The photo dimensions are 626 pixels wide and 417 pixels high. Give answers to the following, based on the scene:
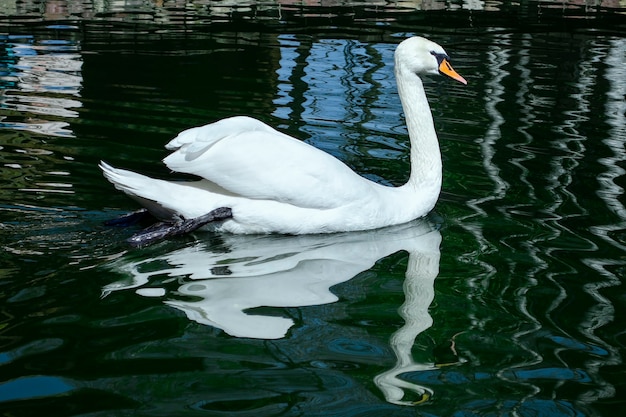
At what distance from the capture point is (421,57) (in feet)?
23.3

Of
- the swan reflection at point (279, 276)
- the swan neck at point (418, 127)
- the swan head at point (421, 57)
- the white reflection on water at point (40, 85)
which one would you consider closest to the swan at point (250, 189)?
the swan reflection at point (279, 276)

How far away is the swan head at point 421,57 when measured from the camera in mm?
7078

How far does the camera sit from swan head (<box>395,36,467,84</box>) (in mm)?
7078

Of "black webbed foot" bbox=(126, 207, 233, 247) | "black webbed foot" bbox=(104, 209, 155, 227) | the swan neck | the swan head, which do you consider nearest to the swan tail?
"black webbed foot" bbox=(126, 207, 233, 247)

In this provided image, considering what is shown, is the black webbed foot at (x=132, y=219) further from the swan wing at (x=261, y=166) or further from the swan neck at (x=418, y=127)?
the swan neck at (x=418, y=127)

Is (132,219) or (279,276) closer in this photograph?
(279,276)

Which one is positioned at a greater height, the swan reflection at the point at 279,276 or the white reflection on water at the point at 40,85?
the white reflection on water at the point at 40,85

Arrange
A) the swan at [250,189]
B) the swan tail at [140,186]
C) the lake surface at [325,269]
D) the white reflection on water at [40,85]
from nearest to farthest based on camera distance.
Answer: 1. the lake surface at [325,269]
2. the swan tail at [140,186]
3. the swan at [250,189]
4. the white reflection on water at [40,85]

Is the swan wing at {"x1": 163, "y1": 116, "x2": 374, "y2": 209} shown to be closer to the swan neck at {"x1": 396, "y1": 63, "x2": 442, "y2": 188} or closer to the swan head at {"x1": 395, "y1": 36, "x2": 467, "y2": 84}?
the swan neck at {"x1": 396, "y1": 63, "x2": 442, "y2": 188}

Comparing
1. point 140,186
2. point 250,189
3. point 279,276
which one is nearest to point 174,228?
point 140,186

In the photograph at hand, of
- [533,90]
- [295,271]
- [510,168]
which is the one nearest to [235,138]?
[295,271]

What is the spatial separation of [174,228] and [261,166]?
0.65 meters

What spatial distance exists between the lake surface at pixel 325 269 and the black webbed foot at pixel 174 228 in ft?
0.24

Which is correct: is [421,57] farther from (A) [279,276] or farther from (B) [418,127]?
(A) [279,276]
